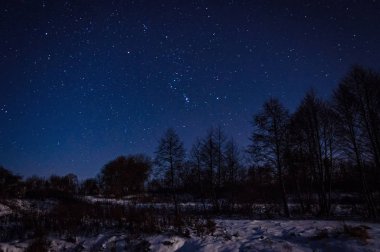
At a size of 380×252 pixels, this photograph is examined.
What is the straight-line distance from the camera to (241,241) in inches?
418

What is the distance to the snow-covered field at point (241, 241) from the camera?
30.5 ft

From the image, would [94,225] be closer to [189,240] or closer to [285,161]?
[189,240]

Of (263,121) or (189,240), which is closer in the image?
(189,240)

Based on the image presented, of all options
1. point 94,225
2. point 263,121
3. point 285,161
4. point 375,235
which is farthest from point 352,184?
point 94,225

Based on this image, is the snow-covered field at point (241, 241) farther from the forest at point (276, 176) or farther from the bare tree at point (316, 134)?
the bare tree at point (316, 134)

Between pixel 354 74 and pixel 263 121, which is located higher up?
pixel 354 74

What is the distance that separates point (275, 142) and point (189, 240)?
14689 millimetres

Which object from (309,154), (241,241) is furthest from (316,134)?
(241,241)

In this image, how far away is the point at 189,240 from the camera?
11.0m

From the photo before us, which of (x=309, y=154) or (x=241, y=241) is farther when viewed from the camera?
(x=309, y=154)

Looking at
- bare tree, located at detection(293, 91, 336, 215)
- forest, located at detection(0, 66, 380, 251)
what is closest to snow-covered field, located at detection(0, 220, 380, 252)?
forest, located at detection(0, 66, 380, 251)

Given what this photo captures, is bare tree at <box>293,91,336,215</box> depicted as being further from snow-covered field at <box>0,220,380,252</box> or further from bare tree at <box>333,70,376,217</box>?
snow-covered field at <box>0,220,380,252</box>

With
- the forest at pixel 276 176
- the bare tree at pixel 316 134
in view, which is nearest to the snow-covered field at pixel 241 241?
the forest at pixel 276 176

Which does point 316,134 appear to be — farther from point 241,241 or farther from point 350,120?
point 241,241
